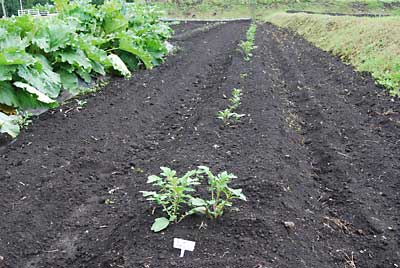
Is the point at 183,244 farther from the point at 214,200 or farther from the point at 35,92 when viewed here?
the point at 35,92

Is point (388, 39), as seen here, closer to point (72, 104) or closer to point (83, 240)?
point (72, 104)

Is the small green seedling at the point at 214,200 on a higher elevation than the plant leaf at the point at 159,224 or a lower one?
higher

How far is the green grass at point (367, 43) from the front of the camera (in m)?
8.34

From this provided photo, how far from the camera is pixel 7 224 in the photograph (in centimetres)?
350

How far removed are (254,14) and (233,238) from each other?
113 feet

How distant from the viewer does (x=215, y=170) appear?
155 inches

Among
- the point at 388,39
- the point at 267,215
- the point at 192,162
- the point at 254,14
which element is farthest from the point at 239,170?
the point at 254,14

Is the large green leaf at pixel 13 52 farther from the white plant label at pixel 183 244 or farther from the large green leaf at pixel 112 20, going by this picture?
the white plant label at pixel 183 244

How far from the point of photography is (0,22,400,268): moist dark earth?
2924 mm

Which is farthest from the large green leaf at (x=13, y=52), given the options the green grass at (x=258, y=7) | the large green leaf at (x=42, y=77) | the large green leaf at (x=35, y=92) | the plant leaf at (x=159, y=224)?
the green grass at (x=258, y=7)

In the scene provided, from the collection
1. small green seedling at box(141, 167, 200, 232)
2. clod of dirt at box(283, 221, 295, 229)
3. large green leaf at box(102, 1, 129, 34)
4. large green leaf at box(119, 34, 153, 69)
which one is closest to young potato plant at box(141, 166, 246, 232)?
small green seedling at box(141, 167, 200, 232)

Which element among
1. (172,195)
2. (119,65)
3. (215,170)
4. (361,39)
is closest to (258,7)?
(361,39)

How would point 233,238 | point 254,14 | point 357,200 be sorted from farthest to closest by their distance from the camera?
point 254,14 → point 357,200 → point 233,238

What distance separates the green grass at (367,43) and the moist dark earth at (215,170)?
91cm
